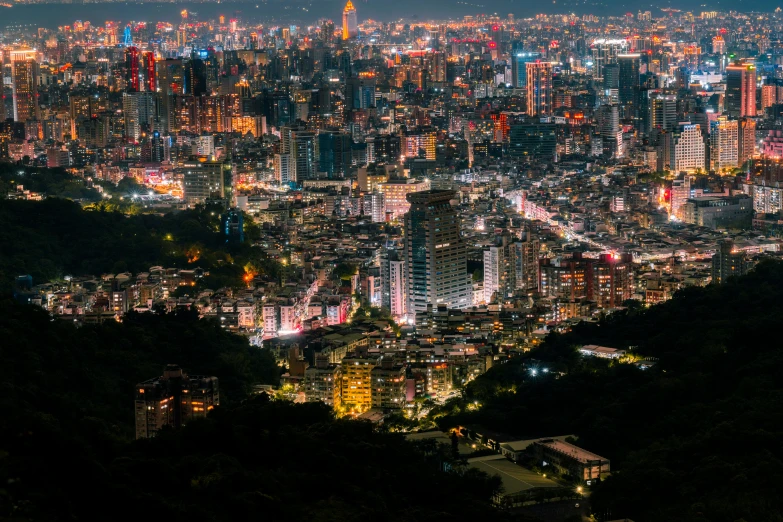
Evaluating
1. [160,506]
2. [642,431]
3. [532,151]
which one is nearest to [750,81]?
[532,151]

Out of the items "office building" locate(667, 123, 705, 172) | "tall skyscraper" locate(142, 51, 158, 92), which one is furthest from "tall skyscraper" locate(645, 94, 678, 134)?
"tall skyscraper" locate(142, 51, 158, 92)

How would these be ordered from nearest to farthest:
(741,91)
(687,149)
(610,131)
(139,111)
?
1. (687,149)
2. (610,131)
3. (139,111)
4. (741,91)

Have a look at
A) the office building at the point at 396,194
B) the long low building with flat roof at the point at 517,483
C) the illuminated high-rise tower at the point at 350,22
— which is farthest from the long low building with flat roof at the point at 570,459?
the illuminated high-rise tower at the point at 350,22

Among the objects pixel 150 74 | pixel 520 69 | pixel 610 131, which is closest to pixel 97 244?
pixel 610 131

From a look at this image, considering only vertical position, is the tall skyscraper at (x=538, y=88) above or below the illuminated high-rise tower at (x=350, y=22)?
below

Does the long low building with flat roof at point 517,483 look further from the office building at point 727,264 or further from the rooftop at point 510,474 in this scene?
the office building at point 727,264

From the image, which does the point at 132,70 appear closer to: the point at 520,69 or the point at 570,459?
the point at 520,69
